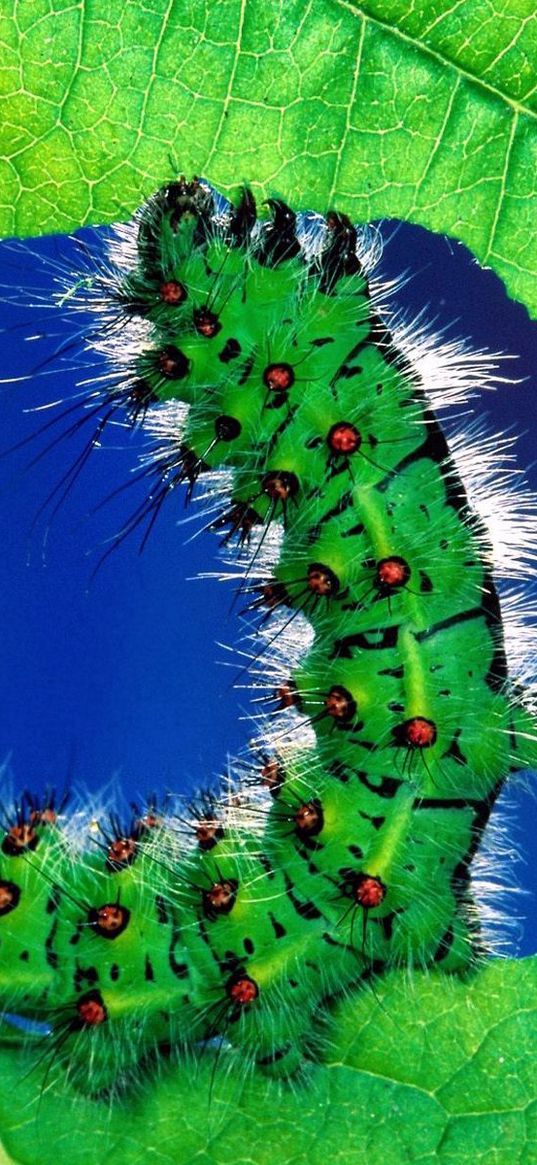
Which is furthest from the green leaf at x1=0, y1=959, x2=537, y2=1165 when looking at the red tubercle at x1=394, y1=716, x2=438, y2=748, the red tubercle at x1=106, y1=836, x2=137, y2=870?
the red tubercle at x1=394, y1=716, x2=438, y2=748

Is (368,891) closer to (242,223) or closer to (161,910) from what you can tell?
(161,910)

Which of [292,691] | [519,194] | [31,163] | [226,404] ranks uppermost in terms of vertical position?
[31,163]

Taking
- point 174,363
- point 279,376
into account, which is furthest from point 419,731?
point 174,363

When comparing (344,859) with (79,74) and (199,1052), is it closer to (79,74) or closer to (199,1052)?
(199,1052)

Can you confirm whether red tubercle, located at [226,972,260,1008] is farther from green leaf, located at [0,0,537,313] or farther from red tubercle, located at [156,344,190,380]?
green leaf, located at [0,0,537,313]

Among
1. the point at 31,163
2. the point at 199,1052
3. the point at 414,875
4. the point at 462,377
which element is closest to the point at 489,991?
the point at 414,875
